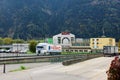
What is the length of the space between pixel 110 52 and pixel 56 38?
104 metres

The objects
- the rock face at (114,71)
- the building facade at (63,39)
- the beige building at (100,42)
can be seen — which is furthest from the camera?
the building facade at (63,39)

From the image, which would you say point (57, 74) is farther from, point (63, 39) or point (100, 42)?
point (63, 39)

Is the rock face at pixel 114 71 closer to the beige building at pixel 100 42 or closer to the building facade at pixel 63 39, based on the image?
the beige building at pixel 100 42

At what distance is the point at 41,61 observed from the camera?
5519 centimetres

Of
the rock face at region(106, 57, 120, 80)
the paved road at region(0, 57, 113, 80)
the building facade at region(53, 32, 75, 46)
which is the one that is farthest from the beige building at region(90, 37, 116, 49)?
the rock face at region(106, 57, 120, 80)

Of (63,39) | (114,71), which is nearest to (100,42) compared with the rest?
(63,39)

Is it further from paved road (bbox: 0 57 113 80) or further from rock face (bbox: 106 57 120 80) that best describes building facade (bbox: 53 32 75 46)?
rock face (bbox: 106 57 120 80)

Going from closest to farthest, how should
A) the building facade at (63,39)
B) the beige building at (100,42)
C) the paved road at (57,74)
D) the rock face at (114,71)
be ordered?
1. the rock face at (114,71)
2. the paved road at (57,74)
3. the beige building at (100,42)
4. the building facade at (63,39)

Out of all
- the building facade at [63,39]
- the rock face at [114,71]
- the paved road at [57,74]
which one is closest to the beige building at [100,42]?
the building facade at [63,39]

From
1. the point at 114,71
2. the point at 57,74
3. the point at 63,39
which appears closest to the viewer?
the point at 114,71

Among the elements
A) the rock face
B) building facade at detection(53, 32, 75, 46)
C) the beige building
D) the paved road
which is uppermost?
building facade at detection(53, 32, 75, 46)

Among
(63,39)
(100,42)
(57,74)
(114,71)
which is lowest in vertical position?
(57,74)

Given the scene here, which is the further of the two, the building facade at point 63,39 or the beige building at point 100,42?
the building facade at point 63,39

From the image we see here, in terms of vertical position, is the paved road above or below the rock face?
below
